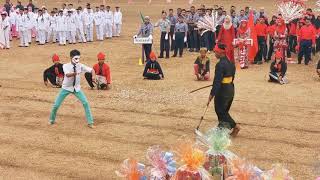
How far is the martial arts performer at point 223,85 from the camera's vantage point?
9828 mm

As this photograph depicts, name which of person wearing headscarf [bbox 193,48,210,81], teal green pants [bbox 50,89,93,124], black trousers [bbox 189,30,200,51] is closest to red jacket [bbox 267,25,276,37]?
black trousers [bbox 189,30,200,51]

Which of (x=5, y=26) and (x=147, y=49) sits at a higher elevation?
(x=5, y=26)

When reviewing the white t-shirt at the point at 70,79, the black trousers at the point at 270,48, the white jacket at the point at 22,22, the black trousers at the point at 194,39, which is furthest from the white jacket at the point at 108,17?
the white t-shirt at the point at 70,79

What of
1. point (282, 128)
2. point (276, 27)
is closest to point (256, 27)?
point (276, 27)

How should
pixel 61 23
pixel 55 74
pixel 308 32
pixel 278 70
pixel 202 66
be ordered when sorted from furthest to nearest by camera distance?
pixel 61 23, pixel 308 32, pixel 202 66, pixel 278 70, pixel 55 74

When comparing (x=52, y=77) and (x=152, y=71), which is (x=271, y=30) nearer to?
(x=152, y=71)

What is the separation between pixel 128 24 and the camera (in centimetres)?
3169

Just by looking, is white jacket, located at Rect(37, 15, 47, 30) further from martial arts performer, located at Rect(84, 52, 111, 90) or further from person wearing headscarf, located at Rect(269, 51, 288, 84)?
person wearing headscarf, located at Rect(269, 51, 288, 84)

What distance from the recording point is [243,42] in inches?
726

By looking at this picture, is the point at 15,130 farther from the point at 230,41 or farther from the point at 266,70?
the point at 266,70

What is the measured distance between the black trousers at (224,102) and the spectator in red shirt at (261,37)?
9552mm

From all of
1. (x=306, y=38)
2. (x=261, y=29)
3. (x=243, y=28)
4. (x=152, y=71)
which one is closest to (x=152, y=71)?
(x=152, y=71)

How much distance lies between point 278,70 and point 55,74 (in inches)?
278

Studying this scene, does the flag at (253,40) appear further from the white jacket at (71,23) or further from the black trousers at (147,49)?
the white jacket at (71,23)
